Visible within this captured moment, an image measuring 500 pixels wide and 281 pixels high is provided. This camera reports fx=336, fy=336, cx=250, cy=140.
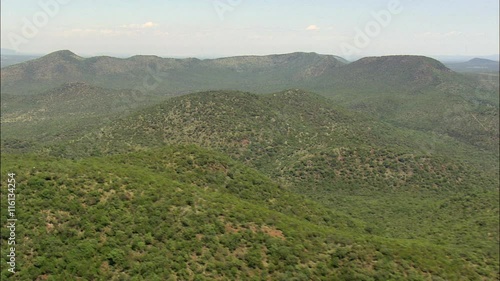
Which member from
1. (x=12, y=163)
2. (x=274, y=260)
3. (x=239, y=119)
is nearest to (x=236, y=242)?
(x=274, y=260)

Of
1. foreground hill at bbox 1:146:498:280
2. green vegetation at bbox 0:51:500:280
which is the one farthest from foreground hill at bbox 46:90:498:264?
foreground hill at bbox 1:146:498:280

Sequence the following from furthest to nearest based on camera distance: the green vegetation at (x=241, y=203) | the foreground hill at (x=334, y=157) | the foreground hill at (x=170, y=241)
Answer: the foreground hill at (x=334, y=157) < the green vegetation at (x=241, y=203) < the foreground hill at (x=170, y=241)

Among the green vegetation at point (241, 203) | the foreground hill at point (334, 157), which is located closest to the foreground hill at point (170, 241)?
the green vegetation at point (241, 203)

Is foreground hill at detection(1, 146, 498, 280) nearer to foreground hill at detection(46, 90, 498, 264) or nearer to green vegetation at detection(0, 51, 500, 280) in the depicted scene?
green vegetation at detection(0, 51, 500, 280)

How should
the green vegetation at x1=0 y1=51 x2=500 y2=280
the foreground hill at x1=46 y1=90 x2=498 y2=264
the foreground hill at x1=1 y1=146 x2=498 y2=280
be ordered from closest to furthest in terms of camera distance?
the foreground hill at x1=1 y1=146 x2=498 y2=280 → the green vegetation at x1=0 y1=51 x2=500 y2=280 → the foreground hill at x1=46 y1=90 x2=498 y2=264

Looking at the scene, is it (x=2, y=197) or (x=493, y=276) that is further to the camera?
(x=493, y=276)

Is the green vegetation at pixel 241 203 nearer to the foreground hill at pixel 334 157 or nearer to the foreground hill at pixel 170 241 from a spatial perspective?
the foreground hill at pixel 170 241

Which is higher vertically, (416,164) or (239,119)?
(239,119)

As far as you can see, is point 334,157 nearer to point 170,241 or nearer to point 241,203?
point 241,203

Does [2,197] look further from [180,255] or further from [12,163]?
[180,255]
